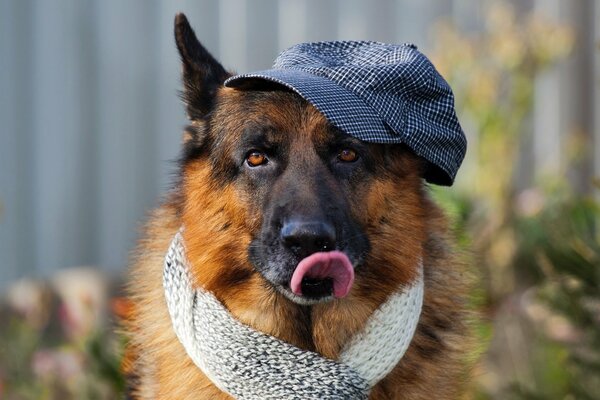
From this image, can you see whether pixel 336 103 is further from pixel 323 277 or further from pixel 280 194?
pixel 323 277

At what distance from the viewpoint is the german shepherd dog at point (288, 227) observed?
10.5 feet

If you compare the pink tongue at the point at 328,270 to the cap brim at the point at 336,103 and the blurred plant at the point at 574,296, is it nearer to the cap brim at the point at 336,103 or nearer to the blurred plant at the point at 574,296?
the cap brim at the point at 336,103

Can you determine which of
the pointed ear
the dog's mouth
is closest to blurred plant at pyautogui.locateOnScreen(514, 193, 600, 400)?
the dog's mouth

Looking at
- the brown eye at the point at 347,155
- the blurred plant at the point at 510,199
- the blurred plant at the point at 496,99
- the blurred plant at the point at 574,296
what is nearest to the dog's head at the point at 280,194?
the brown eye at the point at 347,155

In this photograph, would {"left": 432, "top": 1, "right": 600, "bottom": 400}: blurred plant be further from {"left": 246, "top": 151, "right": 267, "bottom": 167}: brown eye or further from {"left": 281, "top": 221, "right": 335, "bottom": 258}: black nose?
{"left": 281, "top": 221, "right": 335, "bottom": 258}: black nose

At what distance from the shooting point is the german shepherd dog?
125 inches

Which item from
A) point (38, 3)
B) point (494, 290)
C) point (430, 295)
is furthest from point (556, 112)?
point (430, 295)

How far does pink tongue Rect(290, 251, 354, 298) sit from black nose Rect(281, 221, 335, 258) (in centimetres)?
2

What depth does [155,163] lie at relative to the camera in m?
7.42

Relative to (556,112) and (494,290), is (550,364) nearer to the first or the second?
(494,290)

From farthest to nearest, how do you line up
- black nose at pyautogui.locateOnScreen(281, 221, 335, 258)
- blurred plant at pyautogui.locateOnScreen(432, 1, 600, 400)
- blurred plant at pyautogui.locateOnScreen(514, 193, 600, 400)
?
blurred plant at pyautogui.locateOnScreen(432, 1, 600, 400) < blurred plant at pyautogui.locateOnScreen(514, 193, 600, 400) < black nose at pyautogui.locateOnScreen(281, 221, 335, 258)

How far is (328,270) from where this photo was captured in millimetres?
3051

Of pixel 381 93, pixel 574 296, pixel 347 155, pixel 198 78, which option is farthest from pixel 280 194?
pixel 574 296

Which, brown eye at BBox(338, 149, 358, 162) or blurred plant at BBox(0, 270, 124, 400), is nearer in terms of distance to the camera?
brown eye at BBox(338, 149, 358, 162)
